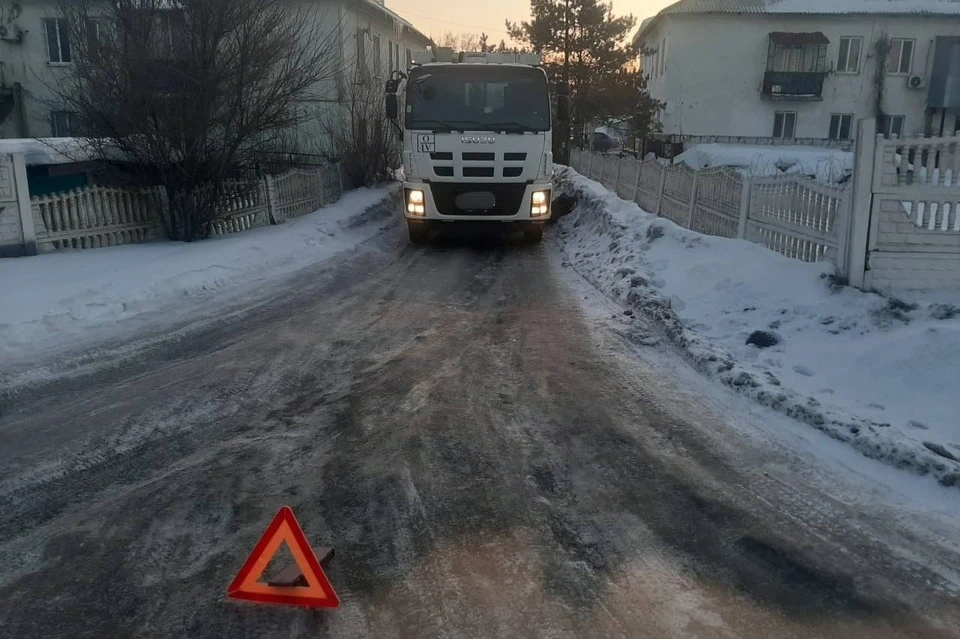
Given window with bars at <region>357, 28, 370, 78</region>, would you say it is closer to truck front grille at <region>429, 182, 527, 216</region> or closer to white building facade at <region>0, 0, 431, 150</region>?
white building facade at <region>0, 0, 431, 150</region>

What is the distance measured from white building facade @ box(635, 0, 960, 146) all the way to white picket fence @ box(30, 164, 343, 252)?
2592 centimetres

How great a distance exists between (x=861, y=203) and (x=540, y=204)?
6790mm

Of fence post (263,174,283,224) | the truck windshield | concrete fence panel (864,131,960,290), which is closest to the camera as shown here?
concrete fence panel (864,131,960,290)

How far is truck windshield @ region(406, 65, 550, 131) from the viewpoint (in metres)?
13.2

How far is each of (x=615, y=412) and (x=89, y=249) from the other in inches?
374

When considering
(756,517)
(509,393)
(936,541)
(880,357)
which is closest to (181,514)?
(509,393)

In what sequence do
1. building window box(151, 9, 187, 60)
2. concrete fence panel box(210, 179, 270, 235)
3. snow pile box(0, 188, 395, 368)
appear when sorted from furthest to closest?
concrete fence panel box(210, 179, 270, 235), building window box(151, 9, 187, 60), snow pile box(0, 188, 395, 368)

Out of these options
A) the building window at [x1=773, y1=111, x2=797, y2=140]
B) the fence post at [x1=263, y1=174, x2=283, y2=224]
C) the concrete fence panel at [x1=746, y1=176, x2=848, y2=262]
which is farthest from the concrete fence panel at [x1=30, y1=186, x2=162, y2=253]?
the building window at [x1=773, y1=111, x2=797, y2=140]

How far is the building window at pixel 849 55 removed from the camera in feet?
119

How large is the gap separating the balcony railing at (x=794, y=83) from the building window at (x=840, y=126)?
74.6 inches

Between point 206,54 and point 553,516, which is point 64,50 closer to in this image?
point 206,54

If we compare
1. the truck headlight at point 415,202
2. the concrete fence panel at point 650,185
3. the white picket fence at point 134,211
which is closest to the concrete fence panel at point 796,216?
the concrete fence panel at point 650,185

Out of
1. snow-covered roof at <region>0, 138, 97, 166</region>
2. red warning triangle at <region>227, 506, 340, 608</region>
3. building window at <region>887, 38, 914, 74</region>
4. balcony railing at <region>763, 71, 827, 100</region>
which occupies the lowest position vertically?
red warning triangle at <region>227, 506, 340, 608</region>

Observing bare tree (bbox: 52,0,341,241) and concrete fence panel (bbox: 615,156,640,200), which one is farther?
concrete fence panel (bbox: 615,156,640,200)
